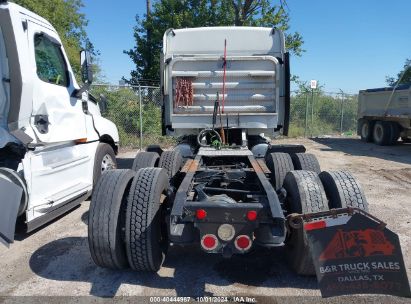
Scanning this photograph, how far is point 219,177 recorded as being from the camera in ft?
14.7

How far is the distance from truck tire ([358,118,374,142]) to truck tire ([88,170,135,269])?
1513cm

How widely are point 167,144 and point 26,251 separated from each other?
10.3m

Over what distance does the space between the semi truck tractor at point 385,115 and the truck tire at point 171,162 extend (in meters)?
10.8

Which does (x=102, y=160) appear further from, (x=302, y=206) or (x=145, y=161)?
(x=302, y=206)

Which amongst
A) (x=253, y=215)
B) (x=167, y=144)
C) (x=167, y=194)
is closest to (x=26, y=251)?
(x=167, y=194)

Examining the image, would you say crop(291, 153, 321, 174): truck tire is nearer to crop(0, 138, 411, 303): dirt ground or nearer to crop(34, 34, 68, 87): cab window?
crop(0, 138, 411, 303): dirt ground

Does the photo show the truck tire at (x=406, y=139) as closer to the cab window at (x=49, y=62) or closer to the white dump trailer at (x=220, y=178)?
the white dump trailer at (x=220, y=178)

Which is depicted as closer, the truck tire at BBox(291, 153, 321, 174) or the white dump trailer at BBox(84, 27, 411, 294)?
the white dump trailer at BBox(84, 27, 411, 294)

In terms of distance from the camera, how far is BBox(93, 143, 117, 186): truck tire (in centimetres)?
588

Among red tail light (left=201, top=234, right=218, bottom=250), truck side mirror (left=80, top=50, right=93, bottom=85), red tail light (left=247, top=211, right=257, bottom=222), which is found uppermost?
truck side mirror (left=80, top=50, right=93, bottom=85)

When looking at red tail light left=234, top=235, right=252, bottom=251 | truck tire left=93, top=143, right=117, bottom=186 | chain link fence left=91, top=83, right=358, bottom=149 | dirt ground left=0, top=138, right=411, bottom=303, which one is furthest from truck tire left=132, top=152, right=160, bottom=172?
chain link fence left=91, top=83, right=358, bottom=149

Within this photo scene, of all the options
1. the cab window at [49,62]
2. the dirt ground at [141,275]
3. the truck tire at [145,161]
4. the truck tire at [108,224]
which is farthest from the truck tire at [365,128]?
the truck tire at [108,224]

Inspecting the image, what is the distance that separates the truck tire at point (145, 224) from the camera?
3.39 meters

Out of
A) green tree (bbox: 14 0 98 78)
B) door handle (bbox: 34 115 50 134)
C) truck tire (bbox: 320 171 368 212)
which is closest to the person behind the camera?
truck tire (bbox: 320 171 368 212)
